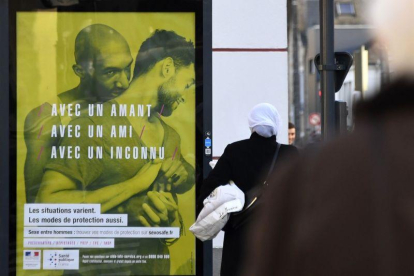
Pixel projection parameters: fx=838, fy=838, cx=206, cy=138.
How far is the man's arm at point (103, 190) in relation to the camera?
5980 mm

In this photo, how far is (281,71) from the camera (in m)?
6.70

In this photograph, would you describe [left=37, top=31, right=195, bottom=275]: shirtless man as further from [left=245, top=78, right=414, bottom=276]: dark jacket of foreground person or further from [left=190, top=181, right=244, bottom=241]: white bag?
[left=245, top=78, right=414, bottom=276]: dark jacket of foreground person

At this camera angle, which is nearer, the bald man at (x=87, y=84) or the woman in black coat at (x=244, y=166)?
the woman in black coat at (x=244, y=166)

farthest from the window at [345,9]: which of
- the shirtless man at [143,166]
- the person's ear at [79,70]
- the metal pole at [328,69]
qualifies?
the person's ear at [79,70]

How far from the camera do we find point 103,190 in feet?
19.7

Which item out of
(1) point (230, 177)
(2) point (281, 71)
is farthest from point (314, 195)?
(2) point (281, 71)

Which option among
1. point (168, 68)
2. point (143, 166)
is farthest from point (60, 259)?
point (168, 68)

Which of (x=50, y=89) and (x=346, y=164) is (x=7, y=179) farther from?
(x=346, y=164)

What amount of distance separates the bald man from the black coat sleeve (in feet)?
4.15

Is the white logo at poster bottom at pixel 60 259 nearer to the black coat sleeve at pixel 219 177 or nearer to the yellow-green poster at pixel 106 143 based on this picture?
the yellow-green poster at pixel 106 143

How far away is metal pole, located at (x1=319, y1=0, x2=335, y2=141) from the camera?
5781mm

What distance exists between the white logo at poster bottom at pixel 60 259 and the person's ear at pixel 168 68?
4.62ft

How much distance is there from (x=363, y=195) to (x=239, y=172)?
407 centimetres

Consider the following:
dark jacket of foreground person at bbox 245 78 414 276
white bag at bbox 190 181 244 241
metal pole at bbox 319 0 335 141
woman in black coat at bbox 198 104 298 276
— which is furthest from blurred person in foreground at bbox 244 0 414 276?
metal pole at bbox 319 0 335 141
